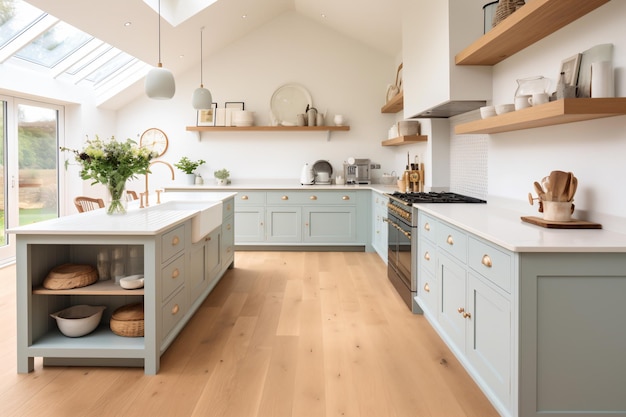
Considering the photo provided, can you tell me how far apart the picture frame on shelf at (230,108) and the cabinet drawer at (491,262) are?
487 cm

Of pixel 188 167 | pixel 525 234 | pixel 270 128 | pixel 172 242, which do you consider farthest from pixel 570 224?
pixel 188 167

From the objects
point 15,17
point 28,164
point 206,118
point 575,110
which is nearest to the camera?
point 575,110

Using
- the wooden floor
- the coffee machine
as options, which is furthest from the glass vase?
the coffee machine

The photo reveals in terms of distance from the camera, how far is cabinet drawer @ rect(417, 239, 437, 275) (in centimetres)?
309

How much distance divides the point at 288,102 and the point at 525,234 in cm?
514

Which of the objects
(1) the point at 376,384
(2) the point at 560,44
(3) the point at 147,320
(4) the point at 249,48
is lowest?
(1) the point at 376,384

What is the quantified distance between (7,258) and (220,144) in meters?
3.06

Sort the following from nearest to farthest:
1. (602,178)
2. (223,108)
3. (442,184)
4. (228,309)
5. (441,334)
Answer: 1. (602,178)
2. (441,334)
3. (228,309)
4. (442,184)
5. (223,108)

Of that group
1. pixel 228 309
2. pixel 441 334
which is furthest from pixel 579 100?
pixel 228 309

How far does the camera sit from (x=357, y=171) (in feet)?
21.4

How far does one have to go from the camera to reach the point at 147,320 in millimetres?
2480

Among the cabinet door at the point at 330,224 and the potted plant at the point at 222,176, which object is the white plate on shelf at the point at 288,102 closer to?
the potted plant at the point at 222,176

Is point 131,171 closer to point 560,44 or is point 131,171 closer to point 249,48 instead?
point 560,44

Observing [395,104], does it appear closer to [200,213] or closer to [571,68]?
[200,213]
